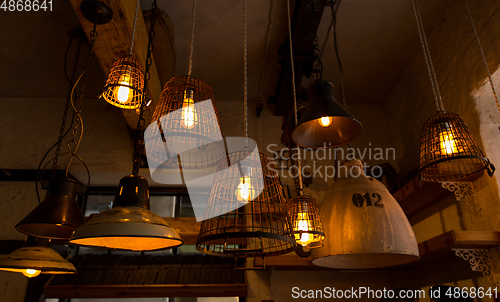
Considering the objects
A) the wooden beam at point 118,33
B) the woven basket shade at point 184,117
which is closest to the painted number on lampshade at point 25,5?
the wooden beam at point 118,33

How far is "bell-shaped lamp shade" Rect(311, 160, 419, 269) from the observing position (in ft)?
4.69

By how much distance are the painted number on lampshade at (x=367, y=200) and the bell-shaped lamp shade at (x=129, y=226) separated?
2.78 feet

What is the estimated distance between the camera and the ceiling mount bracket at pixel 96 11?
7.18 feet

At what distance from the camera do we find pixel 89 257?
4.35m

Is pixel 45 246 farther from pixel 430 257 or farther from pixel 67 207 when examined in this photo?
pixel 430 257

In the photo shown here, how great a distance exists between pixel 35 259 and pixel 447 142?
2452 millimetres

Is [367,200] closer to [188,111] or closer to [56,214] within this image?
[188,111]

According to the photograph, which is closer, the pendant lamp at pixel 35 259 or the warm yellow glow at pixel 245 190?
the warm yellow glow at pixel 245 190

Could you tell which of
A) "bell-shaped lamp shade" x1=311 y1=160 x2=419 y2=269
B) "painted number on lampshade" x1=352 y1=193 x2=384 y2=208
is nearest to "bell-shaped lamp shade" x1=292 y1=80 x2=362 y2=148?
"bell-shaped lamp shade" x1=311 y1=160 x2=419 y2=269

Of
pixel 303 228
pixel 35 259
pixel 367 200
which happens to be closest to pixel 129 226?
pixel 367 200

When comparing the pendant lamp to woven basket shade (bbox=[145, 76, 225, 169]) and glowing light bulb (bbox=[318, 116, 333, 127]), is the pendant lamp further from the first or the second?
glowing light bulb (bbox=[318, 116, 333, 127])

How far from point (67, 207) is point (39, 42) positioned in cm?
277

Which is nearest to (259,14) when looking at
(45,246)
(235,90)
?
(235,90)

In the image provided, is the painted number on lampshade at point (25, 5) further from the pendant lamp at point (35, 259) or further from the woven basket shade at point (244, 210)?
the woven basket shade at point (244, 210)
